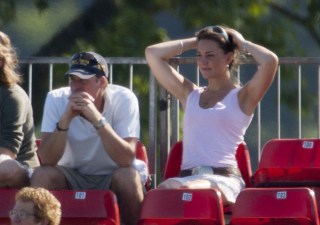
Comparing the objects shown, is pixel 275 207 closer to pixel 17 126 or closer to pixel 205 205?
pixel 205 205

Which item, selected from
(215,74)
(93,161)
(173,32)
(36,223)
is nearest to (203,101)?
(215,74)

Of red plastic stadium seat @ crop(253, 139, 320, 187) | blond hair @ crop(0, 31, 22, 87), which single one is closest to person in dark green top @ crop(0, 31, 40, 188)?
blond hair @ crop(0, 31, 22, 87)

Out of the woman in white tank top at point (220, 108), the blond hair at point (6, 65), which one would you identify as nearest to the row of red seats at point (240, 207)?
the woman in white tank top at point (220, 108)

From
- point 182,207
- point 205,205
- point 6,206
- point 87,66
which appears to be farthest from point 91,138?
point 205,205

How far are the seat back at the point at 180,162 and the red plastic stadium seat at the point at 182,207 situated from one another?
82 centimetres

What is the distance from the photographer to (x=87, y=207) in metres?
8.13

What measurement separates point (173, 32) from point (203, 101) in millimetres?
4054

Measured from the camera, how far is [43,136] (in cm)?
861

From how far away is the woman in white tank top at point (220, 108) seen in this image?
8555mm

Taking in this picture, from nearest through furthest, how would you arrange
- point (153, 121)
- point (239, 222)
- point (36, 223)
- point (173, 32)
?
point (36, 223) → point (239, 222) → point (153, 121) → point (173, 32)

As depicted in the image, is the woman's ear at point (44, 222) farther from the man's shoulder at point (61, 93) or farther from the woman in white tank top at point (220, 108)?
the man's shoulder at point (61, 93)

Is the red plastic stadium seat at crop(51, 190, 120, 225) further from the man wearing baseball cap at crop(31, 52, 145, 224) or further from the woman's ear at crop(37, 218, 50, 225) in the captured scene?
the woman's ear at crop(37, 218, 50, 225)

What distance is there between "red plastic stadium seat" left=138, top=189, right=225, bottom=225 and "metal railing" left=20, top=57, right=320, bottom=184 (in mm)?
1456

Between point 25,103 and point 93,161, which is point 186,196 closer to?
point 93,161
